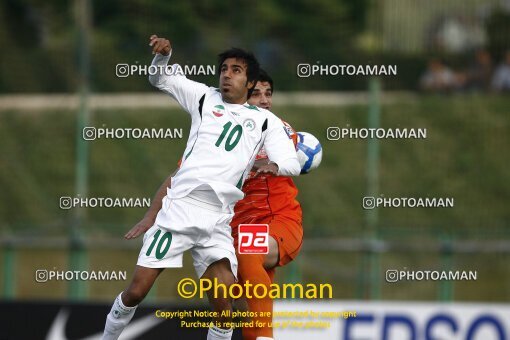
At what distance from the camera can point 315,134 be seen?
12023 millimetres

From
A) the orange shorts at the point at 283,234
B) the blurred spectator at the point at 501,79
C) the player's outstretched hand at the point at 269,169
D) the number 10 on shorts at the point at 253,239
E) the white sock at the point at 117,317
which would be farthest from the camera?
the blurred spectator at the point at 501,79

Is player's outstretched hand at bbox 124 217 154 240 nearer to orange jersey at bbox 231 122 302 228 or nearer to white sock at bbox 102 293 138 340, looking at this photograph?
white sock at bbox 102 293 138 340

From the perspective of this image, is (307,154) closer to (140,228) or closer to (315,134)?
(140,228)

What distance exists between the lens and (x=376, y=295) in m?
11.8

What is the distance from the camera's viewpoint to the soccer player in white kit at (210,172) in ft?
22.0

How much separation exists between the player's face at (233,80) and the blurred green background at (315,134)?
4794 millimetres

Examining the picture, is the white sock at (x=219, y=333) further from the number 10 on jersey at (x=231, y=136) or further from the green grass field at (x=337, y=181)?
the green grass field at (x=337, y=181)

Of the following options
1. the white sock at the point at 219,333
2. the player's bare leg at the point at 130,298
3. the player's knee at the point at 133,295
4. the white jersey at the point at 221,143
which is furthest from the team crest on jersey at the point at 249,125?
the white sock at the point at 219,333

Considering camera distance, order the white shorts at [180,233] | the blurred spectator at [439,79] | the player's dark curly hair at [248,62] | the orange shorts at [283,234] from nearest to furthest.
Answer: the white shorts at [180,233]
the player's dark curly hair at [248,62]
the orange shorts at [283,234]
the blurred spectator at [439,79]

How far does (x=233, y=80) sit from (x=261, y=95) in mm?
688

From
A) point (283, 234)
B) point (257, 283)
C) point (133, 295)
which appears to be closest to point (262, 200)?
point (283, 234)

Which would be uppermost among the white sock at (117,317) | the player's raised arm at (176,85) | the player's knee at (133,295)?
the player's raised arm at (176,85)

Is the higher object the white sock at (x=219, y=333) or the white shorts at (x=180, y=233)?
the white shorts at (x=180, y=233)

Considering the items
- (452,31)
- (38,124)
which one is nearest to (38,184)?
(38,124)
